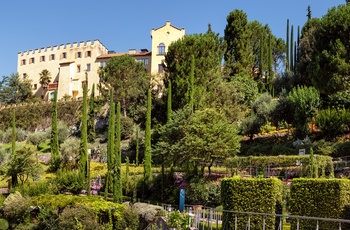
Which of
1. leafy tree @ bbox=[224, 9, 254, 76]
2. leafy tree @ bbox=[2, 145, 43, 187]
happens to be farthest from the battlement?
leafy tree @ bbox=[2, 145, 43, 187]

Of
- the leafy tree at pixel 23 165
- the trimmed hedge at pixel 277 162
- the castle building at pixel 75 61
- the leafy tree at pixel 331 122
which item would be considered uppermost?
the castle building at pixel 75 61

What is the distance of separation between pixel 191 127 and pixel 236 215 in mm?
14247

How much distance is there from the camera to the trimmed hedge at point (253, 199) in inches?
577

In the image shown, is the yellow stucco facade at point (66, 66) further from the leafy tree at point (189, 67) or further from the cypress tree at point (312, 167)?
the cypress tree at point (312, 167)

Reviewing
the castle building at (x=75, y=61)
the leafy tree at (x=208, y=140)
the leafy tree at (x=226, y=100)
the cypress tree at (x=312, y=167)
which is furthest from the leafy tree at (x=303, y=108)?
the castle building at (x=75, y=61)

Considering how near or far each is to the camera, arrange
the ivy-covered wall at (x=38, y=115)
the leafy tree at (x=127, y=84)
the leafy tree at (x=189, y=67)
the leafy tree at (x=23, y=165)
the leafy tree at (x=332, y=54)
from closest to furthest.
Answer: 1. the leafy tree at (x=332, y=54)
2. the leafy tree at (x=23, y=165)
3. the leafy tree at (x=189, y=67)
4. the leafy tree at (x=127, y=84)
5. the ivy-covered wall at (x=38, y=115)

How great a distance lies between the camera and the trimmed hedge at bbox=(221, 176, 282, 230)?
14.7 meters

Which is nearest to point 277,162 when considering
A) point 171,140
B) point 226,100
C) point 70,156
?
point 171,140

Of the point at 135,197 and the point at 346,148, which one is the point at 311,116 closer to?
the point at 346,148

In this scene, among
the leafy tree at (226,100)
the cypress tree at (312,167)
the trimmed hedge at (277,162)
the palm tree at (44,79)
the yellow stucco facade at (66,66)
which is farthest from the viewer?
the palm tree at (44,79)

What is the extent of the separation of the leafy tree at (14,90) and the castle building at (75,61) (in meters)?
1.61

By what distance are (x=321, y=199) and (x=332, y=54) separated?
1738 cm

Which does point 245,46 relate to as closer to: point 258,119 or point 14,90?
point 258,119

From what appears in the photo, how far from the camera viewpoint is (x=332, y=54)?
29.2 m
